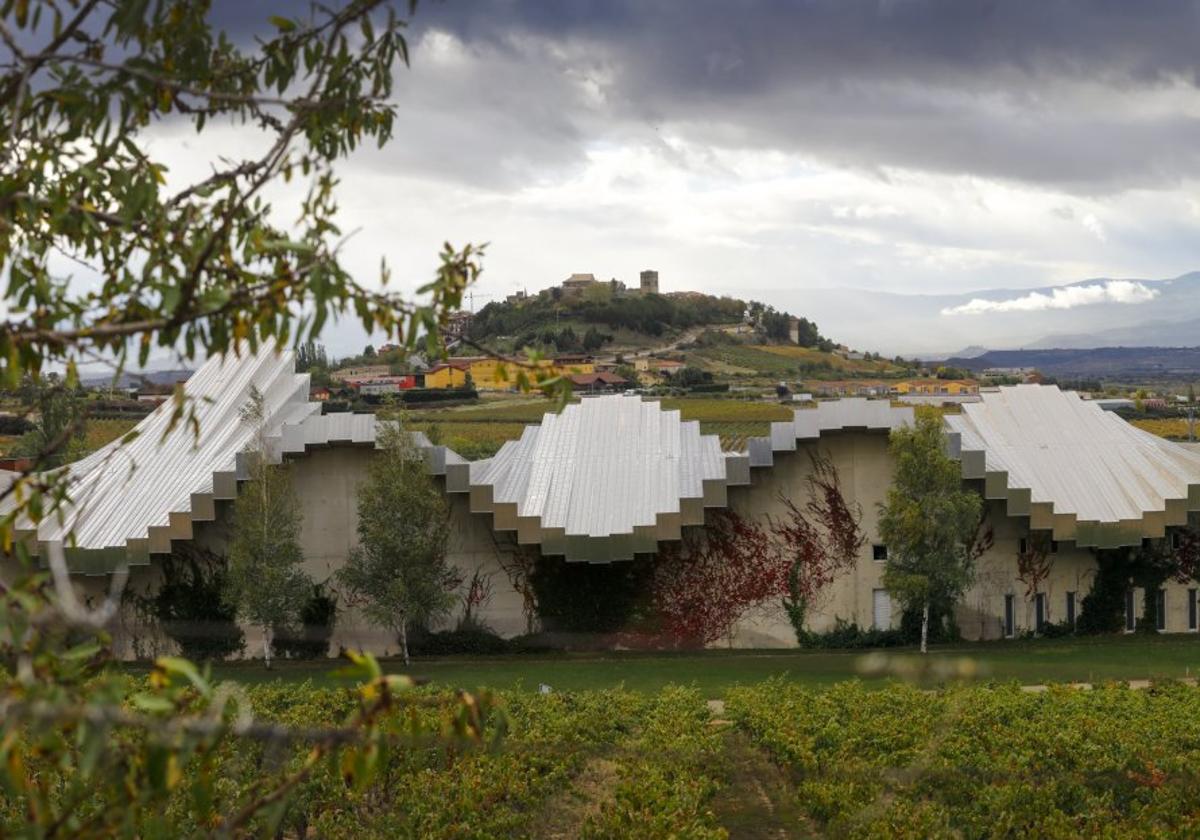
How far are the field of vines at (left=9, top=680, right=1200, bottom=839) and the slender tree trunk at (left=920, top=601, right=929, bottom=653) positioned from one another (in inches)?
253

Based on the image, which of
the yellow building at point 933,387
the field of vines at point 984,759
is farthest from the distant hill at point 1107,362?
the field of vines at point 984,759

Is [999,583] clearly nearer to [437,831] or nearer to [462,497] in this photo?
[462,497]

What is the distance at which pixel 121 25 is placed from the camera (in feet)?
18.2

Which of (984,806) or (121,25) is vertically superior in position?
(121,25)

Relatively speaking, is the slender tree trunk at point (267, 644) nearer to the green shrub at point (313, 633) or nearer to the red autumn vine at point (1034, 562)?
the green shrub at point (313, 633)

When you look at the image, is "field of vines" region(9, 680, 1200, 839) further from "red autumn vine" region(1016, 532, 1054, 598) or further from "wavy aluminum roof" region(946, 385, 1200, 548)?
"red autumn vine" region(1016, 532, 1054, 598)

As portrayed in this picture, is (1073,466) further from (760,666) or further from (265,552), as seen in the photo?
(265,552)

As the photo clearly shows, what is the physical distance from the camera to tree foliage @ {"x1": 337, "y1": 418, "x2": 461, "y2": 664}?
891 inches

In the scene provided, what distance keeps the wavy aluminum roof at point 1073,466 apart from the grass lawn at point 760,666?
6.81 feet

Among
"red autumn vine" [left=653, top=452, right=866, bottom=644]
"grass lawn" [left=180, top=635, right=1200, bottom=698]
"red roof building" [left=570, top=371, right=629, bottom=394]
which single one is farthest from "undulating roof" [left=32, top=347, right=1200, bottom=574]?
"red roof building" [left=570, top=371, right=629, bottom=394]

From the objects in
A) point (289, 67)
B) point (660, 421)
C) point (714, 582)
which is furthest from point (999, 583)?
point (289, 67)

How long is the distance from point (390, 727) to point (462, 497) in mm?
19233

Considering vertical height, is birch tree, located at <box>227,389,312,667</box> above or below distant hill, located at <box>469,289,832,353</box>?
below

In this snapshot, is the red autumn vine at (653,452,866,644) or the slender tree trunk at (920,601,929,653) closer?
the slender tree trunk at (920,601,929,653)
